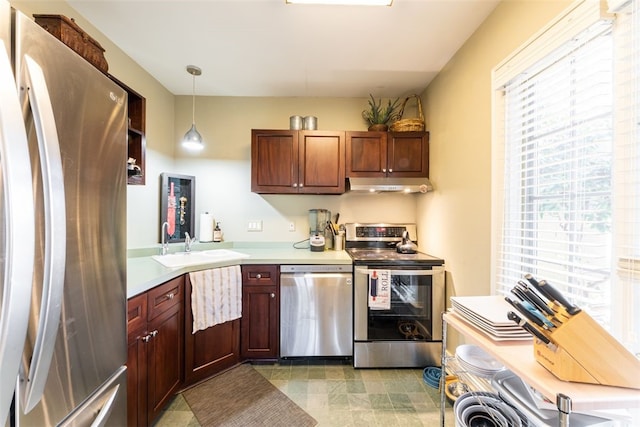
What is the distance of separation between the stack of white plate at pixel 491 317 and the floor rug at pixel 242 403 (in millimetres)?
1223

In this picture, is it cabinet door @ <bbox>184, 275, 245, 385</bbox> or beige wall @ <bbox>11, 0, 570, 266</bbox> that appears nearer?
beige wall @ <bbox>11, 0, 570, 266</bbox>

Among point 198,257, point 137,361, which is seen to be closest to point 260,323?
point 198,257

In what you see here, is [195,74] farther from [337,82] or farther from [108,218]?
[108,218]

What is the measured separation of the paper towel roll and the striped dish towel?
2.52ft

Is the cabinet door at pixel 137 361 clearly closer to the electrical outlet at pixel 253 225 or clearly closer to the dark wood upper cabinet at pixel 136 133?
the dark wood upper cabinet at pixel 136 133

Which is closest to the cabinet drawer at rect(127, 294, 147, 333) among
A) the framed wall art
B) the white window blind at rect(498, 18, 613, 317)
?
the framed wall art

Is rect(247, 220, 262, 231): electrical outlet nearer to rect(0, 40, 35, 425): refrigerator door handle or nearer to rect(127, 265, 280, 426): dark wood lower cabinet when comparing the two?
rect(127, 265, 280, 426): dark wood lower cabinet

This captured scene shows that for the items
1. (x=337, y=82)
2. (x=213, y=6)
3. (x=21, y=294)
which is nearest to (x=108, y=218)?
(x=21, y=294)

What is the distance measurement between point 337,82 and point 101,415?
2733 mm

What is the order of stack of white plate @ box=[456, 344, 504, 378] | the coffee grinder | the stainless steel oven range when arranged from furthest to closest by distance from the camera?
the coffee grinder → the stainless steel oven range → stack of white plate @ box=[456, 344, 504, 378]

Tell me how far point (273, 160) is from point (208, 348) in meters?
1.72

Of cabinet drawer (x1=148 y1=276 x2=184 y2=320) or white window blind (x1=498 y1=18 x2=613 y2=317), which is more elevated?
white window blind (x1=498 y1=18 x2=613 y2=317)

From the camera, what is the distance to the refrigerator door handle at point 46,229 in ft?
2.22

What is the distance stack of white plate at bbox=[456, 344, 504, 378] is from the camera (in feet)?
3.74
